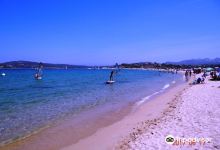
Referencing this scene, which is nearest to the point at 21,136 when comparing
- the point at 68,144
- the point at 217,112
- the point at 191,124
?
the point at 68,144

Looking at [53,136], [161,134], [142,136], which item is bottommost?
[53,136]

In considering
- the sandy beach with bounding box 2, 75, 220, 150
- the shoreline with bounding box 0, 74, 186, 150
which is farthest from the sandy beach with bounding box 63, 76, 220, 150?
the shoreline with bounding box 0, 74, 186, 150

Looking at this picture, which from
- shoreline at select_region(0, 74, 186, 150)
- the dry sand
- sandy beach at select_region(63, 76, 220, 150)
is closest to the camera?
the dry sand

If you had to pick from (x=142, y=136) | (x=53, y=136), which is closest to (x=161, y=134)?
(x=142, y=136)

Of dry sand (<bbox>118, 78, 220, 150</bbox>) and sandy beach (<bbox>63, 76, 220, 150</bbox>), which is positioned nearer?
dry sand (<bbox>118, 78, 220, 150</bbox>)

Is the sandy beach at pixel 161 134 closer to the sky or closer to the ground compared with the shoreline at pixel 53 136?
closer to the sky

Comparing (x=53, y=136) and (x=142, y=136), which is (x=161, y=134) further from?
(x=53, y=136)

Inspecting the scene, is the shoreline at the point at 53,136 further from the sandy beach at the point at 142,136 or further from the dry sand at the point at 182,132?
the dry sand at the point at 182,132

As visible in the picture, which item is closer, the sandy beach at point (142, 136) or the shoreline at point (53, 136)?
the sandy beach at point (142, 136)

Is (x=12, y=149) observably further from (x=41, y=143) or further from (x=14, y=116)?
(x=14, y=116)

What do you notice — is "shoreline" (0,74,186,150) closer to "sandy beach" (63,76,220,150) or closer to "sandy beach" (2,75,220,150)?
"sandy beach" (2,75,220,150)

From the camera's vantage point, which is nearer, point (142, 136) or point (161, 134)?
point (161, 134)

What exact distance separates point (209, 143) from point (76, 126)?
6.91 m

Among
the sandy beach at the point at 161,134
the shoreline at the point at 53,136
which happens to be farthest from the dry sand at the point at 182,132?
the shoreline at the point at 53,136
